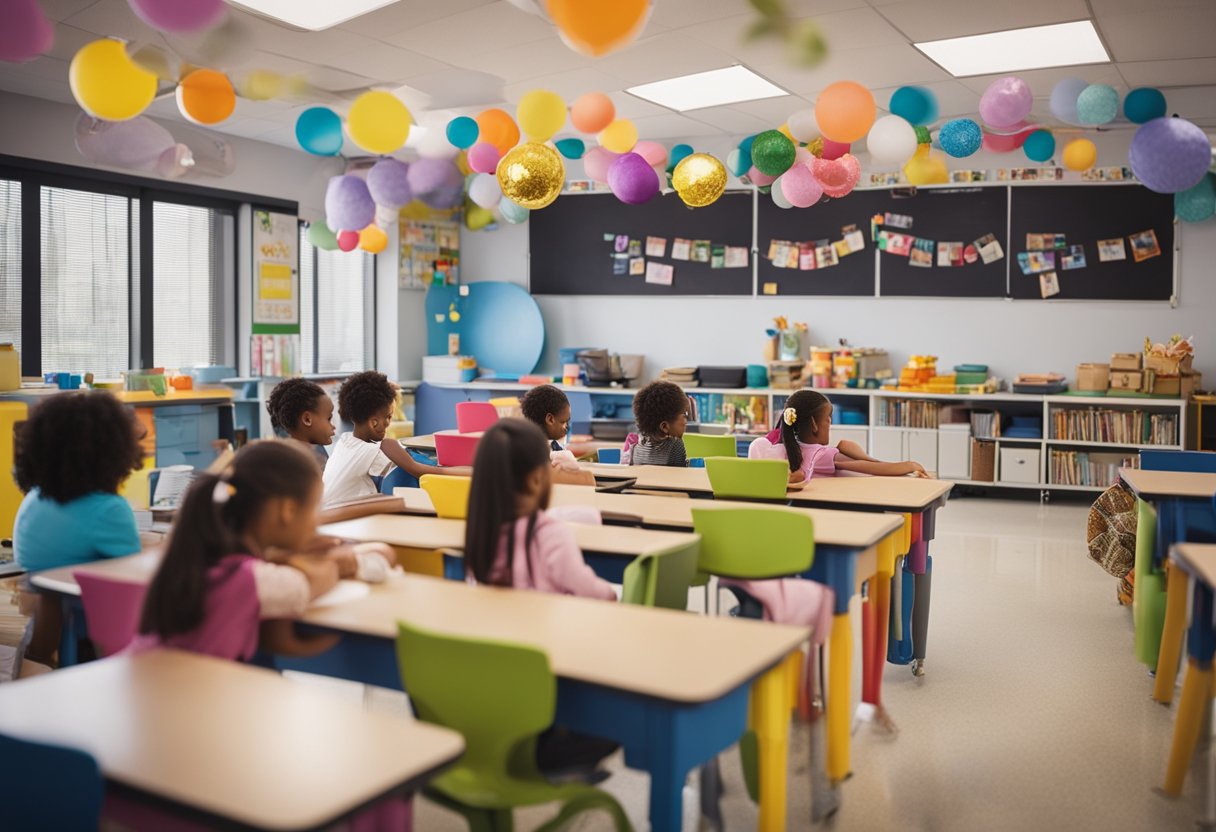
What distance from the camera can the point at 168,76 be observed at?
15.8 ft

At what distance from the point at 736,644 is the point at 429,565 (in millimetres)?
1238

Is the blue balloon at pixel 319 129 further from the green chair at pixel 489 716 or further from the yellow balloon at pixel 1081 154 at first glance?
the green chair at pixel 489 716

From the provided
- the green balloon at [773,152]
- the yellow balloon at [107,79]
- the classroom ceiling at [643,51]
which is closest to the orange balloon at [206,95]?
the classroom ceiling at [643,51]

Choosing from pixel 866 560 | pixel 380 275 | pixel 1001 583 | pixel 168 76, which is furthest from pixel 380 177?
pixel 866 560

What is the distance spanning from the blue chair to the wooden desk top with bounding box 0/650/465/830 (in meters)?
0.05

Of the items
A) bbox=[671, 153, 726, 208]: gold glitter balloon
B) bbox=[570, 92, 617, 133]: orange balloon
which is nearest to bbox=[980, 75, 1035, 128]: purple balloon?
bbox=[671, 153, 726, 208]: gold glitter balloon

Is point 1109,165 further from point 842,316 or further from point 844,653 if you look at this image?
point 844,653

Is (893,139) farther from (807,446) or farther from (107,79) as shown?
(107,79)

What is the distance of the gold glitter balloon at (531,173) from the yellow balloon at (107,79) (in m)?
1.80

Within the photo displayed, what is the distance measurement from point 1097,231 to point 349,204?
17.0ft

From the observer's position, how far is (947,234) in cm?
826

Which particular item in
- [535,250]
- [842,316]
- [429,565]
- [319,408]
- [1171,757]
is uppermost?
[535,250]

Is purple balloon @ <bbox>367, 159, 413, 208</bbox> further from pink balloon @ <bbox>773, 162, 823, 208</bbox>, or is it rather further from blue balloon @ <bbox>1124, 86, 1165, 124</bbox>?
blue balloon @ <bbox>1124, 86, 1165, 124</bbox>

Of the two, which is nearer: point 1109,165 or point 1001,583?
point 1001,583
